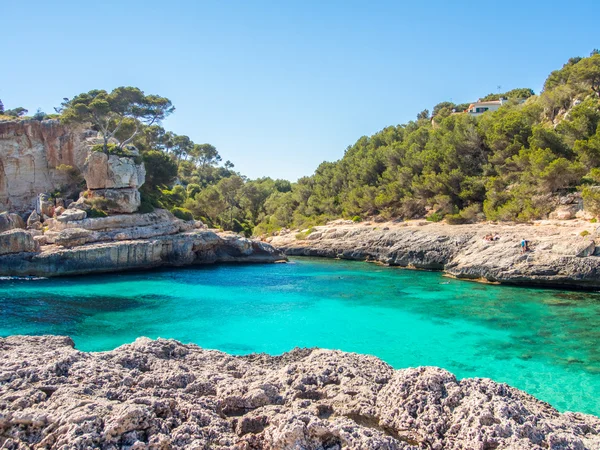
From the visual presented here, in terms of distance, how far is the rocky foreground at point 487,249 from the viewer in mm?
19656

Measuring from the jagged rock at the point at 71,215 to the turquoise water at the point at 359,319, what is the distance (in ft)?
16.1

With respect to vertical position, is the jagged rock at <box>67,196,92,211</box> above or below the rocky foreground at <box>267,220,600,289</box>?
above

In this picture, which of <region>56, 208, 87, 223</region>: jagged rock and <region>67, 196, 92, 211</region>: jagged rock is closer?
<region>56, 208, 87, 223</region>: jagged rock

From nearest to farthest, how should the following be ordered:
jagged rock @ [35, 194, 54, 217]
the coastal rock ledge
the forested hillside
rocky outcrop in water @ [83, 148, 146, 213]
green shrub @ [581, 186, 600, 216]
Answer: the coastal rock ledge < green shrub @ [581, 186, 600, 216] < the forested hillside < rocky outcrop in water @ [83, 148, 146, 213] < jagged rock @ [35, 194, 54, 217]

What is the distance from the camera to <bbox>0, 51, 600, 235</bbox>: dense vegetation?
28016 millimetres

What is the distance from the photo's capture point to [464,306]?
17.3m

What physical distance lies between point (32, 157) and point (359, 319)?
33.0 m

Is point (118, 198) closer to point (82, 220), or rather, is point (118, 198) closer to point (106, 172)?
point (106, 172)


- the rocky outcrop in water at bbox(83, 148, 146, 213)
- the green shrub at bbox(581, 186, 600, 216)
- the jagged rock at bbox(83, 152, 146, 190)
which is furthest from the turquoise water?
the jagged rock at bbox(83, 152, 146, 190)

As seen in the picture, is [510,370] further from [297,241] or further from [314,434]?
[297,241]

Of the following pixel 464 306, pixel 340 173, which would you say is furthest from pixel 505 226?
pixel 340 173

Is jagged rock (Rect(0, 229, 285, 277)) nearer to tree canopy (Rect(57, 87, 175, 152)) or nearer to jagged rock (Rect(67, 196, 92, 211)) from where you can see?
jagged rock (Rect(67, 196, 92, 211))

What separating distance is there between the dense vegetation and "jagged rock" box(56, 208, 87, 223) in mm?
5207

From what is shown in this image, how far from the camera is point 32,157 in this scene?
3497 centimetres
